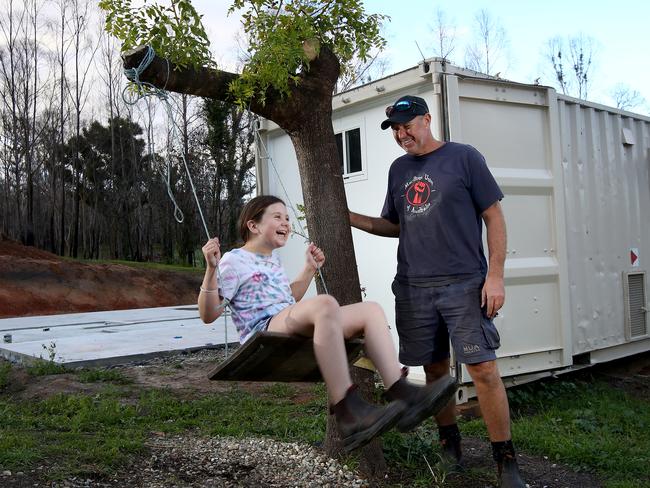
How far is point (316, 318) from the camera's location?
2.93 m

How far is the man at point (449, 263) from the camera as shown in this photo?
3.39 meters

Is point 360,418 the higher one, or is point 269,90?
point 269,90

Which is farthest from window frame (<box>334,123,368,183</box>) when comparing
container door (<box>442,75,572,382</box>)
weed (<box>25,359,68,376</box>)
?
weed (<box>25,359,68,376</box>)

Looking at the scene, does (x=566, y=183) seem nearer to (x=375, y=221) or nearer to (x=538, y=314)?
(x=538, y=314)

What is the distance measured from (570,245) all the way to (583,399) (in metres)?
1.42

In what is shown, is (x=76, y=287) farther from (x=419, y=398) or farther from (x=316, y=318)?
(x=419, y=398)

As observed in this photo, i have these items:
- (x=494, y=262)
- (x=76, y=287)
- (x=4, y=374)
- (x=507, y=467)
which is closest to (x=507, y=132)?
(x=494, y=262)

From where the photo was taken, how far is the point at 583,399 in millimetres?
6152

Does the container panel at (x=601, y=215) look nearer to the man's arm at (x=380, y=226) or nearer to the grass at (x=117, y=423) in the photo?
the grass at (x=117, y=423)

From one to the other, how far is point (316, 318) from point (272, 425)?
2470 mm

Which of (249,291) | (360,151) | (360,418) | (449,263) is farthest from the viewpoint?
(360,151)

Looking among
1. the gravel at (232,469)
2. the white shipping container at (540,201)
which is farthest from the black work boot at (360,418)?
the white shipping container at (540,201)

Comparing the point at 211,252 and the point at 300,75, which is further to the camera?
the point at 300,75

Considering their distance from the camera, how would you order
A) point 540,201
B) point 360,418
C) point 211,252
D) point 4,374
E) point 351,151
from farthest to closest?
point 4,374 → point 351,151 → point 540,201 → point 211,252 → point 360,418
